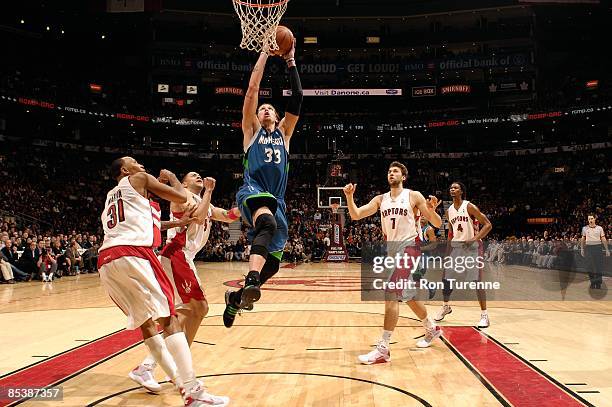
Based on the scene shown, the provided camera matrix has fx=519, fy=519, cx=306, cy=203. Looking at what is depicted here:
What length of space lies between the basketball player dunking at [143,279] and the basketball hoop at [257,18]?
2.45 meters

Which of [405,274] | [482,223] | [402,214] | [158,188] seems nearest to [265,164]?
[158,188]

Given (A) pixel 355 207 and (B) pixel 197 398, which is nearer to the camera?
(B) pixel 197 398

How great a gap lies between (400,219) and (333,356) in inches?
70.2

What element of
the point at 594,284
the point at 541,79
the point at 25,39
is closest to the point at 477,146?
the point at 541,79

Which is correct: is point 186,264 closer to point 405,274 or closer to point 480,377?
point 405,274

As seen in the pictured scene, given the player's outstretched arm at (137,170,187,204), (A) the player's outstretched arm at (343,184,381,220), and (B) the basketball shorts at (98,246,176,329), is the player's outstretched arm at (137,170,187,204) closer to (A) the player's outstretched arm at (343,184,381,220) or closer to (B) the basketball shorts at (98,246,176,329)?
(B) the basketball shorts at (98,246,176,329)

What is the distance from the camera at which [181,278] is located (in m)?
5.09

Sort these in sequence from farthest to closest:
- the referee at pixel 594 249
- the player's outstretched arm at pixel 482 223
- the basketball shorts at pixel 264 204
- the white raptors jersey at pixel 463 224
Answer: the referee at pixel 594 249, the white raptors jersey at pixel 463 224, the player's outstretched arm at pixel 482 223, the basketball shorts at pixel 264 204

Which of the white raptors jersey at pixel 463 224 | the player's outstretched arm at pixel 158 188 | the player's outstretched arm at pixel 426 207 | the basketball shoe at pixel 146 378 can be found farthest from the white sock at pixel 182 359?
the white raptors jersey at pixel 463 224

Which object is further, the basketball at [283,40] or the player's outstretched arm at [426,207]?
the player's outstretched arm at [426,207]

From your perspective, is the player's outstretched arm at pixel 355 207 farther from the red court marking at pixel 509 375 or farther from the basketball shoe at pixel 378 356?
the red court marking at pixel 509 375

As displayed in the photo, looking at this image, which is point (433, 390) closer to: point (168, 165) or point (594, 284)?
point (594, 284)

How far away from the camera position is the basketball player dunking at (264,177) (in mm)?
4184

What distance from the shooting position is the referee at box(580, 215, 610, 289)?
13.1 m
